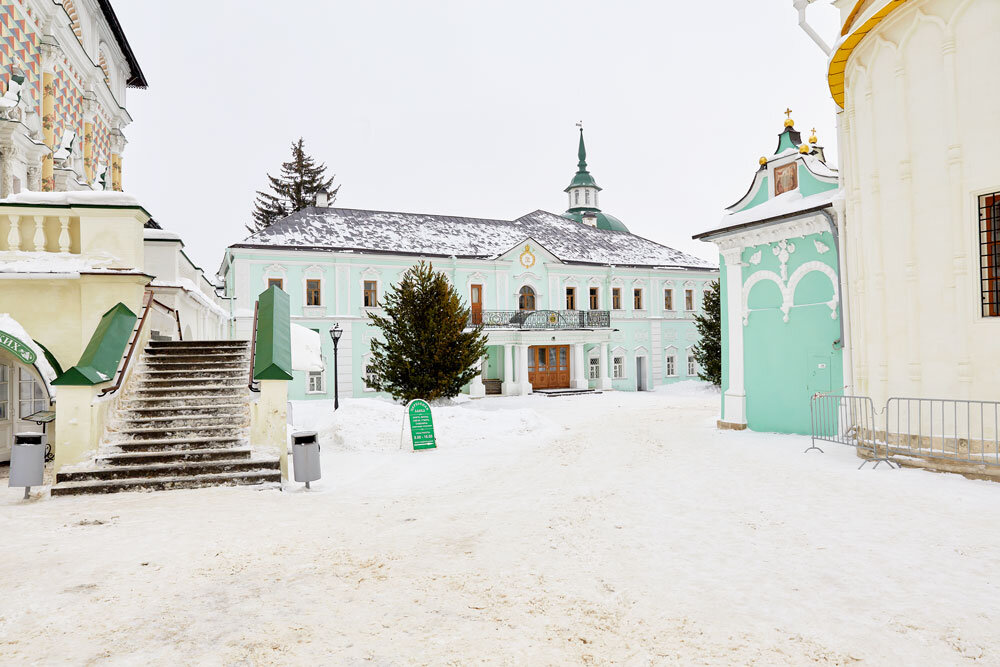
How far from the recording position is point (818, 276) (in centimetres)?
1266

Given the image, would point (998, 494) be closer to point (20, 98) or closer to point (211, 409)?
point (211, 409)

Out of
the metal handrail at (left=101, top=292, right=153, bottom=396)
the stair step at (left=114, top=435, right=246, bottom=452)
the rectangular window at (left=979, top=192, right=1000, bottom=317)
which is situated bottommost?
the stair step at (left=114, top=435, right=246, bottom=452)

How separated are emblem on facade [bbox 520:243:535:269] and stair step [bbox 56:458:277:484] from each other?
81.3 feet

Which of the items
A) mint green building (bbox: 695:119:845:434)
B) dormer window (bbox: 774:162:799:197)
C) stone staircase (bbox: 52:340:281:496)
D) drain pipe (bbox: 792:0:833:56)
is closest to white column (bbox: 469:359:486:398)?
mint green building (bbox: 695:119:845:434)

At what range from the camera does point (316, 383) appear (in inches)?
1074

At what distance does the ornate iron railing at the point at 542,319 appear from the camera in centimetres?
3030

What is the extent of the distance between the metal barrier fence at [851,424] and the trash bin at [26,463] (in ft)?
37.5

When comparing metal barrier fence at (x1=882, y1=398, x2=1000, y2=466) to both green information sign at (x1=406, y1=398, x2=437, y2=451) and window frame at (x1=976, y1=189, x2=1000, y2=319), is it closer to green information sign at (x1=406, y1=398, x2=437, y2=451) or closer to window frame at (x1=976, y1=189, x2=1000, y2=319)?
window frame at (x1=976, y1=189, x2=1000, y2=319)

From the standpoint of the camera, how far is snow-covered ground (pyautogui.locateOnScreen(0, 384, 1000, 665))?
12.4 feet

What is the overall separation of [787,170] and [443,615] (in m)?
13.2

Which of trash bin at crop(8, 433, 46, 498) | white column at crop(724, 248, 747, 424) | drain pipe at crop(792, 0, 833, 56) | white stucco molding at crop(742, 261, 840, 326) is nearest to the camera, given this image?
trash bin at crop(8, 433, 46, 498)

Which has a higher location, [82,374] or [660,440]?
[82,374]

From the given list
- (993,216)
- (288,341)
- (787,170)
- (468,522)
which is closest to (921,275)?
(993,216)

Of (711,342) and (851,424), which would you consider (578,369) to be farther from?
(851,424)
